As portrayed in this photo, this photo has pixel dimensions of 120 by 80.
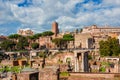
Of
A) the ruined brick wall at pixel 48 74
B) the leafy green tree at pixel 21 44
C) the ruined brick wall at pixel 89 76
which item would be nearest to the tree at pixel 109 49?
the ruined brick wall at pixel 89 76

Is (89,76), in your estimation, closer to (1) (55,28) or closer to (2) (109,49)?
(2) (109,49)

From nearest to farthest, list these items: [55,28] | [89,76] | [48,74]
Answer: [48,74] → [89,76] → [55,28]

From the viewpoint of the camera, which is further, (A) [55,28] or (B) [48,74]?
(A) [55,28]

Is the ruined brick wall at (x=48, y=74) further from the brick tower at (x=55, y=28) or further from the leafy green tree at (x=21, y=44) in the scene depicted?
the brick tower at (x=55, y=28)

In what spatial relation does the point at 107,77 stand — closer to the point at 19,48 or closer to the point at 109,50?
the point at 109,50

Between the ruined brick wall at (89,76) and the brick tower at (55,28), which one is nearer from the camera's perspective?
the ruined brick wall at (89,76)

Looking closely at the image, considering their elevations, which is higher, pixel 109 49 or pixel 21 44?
pixel 21 44

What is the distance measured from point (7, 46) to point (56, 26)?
101ft

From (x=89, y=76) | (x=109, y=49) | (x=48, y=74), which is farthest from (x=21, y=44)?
(x=48, y=74)

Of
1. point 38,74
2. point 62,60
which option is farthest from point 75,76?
point 62,60

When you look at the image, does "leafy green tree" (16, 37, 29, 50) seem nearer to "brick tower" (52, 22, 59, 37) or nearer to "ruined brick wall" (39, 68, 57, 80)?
"brick tower" (52, 22, 59, 37)

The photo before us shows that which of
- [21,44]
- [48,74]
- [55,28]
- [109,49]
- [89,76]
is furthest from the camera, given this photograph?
[55,28]

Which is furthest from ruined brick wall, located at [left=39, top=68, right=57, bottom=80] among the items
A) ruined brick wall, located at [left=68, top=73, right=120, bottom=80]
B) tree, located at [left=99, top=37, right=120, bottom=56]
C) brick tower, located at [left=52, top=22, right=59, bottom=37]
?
brick tower, located at [left=52, top=22, right=59, bottom=37]

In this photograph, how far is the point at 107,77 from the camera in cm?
1798
